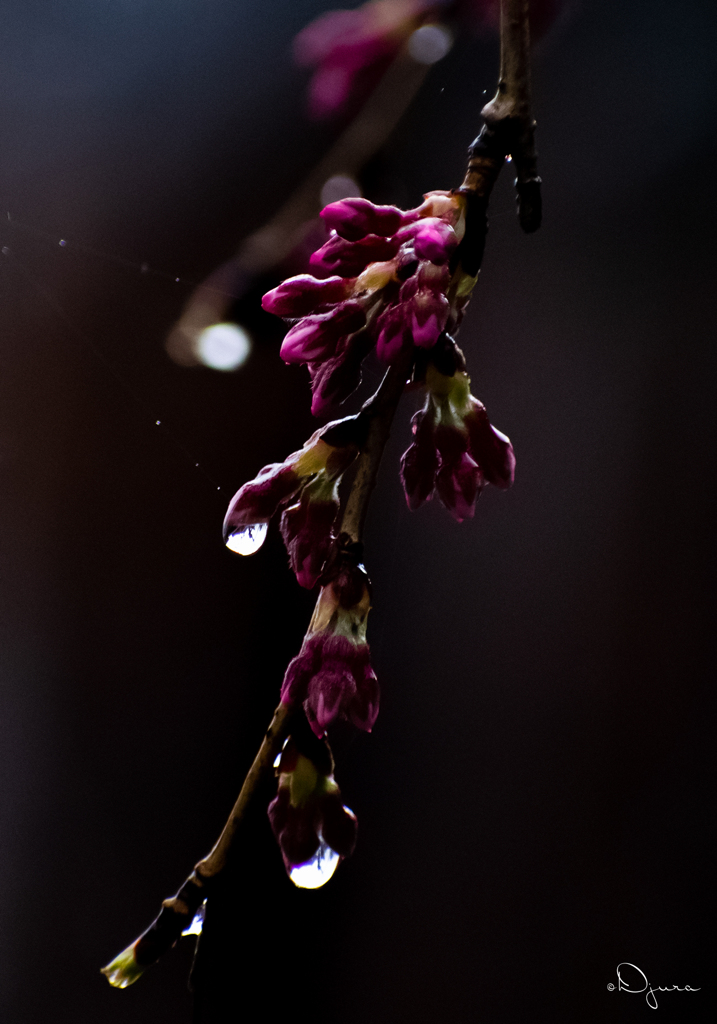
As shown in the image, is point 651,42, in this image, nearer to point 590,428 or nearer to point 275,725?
point 590,428

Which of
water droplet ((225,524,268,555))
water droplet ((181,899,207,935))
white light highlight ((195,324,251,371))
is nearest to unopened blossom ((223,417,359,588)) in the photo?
water droplet ((225,524,268,555))

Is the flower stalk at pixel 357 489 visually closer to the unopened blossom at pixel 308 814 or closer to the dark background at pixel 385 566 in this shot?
the unopened blossom at pixel 308 814

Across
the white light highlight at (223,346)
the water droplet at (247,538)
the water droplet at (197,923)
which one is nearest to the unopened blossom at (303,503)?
the water droplet at (247,538)

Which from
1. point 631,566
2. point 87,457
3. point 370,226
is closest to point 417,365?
point 370,226

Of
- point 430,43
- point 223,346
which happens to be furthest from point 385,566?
point 430,43

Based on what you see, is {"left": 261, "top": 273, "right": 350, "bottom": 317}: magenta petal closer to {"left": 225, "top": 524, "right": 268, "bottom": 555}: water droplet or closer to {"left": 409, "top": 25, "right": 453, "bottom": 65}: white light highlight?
{"left": 225, "top": 524, "right": 268, "bottom": 555}: water droplet

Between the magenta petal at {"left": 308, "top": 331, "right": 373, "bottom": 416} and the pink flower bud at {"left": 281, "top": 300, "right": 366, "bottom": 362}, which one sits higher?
the pink flower bud at {"left": 281, "top": 300, "right": 366, "bottom": 362}

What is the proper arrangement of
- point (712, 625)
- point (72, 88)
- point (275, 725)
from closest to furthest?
point (275, 725) → point (72, 88) → point (712, 625)
